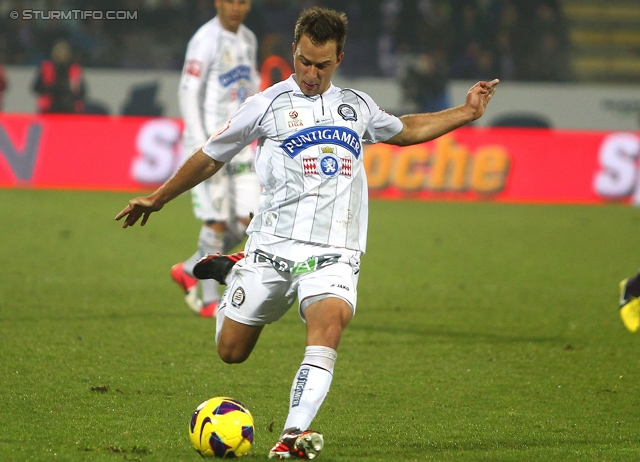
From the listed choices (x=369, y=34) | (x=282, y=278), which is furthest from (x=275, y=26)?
(x=282, y=278)

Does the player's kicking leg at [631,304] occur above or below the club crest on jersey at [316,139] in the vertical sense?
below

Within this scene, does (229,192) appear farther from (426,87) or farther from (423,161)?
(426,87)

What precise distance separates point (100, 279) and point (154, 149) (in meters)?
7.32

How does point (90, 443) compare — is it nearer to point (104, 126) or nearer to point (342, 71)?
point (104, 126)

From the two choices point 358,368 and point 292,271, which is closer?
Answer: point 292,271

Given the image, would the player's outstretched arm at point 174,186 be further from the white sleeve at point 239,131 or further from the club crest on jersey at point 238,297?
the club crest on jersey at point 238,297

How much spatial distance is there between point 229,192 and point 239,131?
306cm

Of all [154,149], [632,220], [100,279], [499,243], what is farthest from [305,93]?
[154,149]

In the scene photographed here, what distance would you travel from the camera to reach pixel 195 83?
6980 millimetres

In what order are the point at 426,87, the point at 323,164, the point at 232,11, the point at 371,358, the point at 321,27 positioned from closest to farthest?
the point at 321,27, the point at 323,164, the point at 371,358, the point at 232,11, the point at 426,87

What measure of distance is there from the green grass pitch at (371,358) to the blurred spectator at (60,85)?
7.45m

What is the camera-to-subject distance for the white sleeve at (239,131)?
404cm

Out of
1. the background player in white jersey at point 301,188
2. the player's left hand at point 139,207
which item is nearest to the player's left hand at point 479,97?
the background player in white jersey at point 301,188

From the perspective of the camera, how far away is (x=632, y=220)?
14.0 meters
